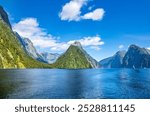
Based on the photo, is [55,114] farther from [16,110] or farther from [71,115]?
[16,110]

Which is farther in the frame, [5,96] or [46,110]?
[5,96]

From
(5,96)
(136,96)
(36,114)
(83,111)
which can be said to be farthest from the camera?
(136,96)

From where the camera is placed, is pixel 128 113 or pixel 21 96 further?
pixel 21 96

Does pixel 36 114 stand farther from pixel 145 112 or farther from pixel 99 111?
pixel 145 112

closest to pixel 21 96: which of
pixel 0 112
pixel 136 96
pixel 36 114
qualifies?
pixel 136 96

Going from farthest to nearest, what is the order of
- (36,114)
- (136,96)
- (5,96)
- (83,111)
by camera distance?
(136,96) < (5,96) < (83,111) < (36,114)

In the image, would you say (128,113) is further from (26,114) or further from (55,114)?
(26,114)

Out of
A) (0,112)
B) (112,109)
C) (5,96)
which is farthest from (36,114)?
(5,96)

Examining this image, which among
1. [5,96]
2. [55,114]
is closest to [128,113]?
[55,114]
